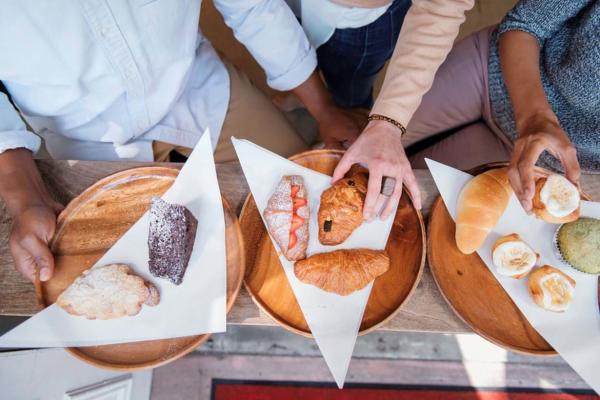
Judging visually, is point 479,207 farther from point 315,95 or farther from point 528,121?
point 315,95

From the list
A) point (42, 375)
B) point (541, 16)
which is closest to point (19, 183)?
point (42, 375)

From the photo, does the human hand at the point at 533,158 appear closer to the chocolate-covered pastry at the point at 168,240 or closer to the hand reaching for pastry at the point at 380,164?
the hand reaching for pastry at the point at 380,164

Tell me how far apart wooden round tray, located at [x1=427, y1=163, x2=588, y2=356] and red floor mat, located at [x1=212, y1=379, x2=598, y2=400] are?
0.95 m

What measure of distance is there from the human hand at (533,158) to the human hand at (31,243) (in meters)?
1.06

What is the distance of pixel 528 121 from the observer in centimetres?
96

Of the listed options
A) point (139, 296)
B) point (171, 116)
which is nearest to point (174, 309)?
point (139, 296)

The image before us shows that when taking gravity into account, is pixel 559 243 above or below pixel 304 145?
above

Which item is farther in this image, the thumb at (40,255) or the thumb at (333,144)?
the thumb at (333,144)

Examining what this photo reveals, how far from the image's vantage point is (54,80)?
0.88 metres

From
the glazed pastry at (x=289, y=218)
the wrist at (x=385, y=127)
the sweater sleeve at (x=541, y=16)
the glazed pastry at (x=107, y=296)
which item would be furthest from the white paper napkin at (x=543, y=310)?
the glazed pastry at (x=107, y=296)

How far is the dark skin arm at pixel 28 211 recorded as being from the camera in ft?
2.73

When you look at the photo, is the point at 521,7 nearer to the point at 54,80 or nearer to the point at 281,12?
the point at 281,12

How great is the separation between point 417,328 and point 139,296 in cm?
61

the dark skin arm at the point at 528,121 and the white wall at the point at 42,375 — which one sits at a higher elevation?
the dark skin arm at the point at 528,121
